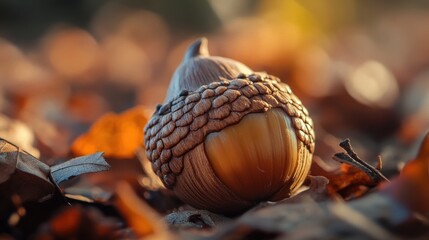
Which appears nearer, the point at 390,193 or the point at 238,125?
the point at 390,193

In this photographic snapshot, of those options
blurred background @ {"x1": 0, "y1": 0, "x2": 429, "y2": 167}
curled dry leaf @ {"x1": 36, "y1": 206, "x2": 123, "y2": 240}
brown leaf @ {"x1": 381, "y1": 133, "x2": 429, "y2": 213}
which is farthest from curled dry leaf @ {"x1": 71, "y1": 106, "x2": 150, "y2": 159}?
brown leaf @ {"x1": 381, "y1": 133, "x2": 429, "y2": 213}

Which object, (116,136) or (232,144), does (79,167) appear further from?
(116,136)

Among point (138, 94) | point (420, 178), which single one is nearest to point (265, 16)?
point (138, 94)

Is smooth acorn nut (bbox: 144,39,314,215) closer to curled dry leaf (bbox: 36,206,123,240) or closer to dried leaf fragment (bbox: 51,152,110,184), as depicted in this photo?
dried leaf fragment (bbox: 51,152,110,184)

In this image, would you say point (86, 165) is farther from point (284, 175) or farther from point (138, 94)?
point (138, 94)

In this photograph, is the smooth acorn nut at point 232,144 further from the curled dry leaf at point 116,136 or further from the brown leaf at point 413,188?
the curled dry leaf at point 116,136

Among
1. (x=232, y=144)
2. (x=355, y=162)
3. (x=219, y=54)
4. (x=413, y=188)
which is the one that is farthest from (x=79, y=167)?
(x=219, y=54)
